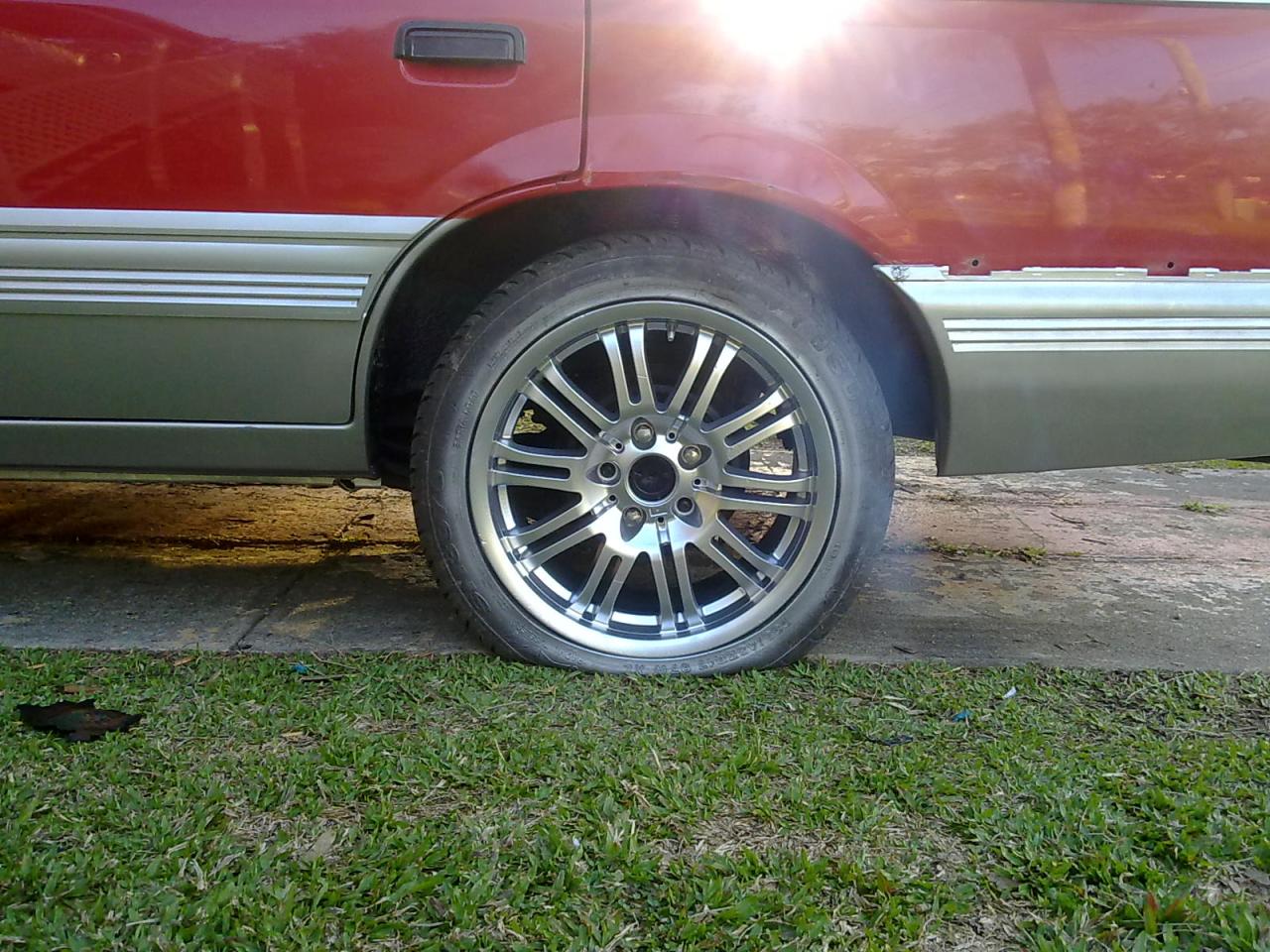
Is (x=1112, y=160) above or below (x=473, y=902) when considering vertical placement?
above

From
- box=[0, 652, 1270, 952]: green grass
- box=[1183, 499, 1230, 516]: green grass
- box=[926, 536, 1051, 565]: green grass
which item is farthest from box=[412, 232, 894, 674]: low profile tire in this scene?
box=[1183, 499, 1230, 516]: green grass

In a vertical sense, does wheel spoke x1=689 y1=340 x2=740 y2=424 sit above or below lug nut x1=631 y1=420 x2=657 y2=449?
above

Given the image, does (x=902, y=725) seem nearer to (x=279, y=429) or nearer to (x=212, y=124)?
(x=279, y=429)

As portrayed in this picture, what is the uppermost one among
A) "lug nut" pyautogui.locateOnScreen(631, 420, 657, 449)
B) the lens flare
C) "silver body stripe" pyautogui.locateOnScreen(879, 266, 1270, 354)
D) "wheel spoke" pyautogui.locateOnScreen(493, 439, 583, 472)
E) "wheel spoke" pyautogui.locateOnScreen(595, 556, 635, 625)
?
the lens flare

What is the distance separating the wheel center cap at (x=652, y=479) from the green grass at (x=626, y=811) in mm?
407

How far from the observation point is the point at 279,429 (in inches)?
85.1

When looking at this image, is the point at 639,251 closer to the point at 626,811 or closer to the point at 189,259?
the point at 189,259

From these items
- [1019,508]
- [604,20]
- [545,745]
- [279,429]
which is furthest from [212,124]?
[1019,508]

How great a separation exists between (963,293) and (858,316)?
12.2 inches

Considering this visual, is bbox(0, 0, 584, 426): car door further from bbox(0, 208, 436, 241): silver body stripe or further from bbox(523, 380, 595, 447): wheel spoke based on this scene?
bbox(523, 380, 595, 447): wheel spoke

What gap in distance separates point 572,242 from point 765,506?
0.73 meters

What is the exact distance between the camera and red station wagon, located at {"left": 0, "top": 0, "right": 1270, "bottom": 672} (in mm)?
2008

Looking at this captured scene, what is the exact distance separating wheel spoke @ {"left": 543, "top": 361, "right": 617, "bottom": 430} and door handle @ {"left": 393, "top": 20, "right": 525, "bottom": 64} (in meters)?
0.63

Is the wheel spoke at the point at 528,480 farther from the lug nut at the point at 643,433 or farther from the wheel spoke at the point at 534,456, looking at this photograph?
the lug nut at the point at 643,433
